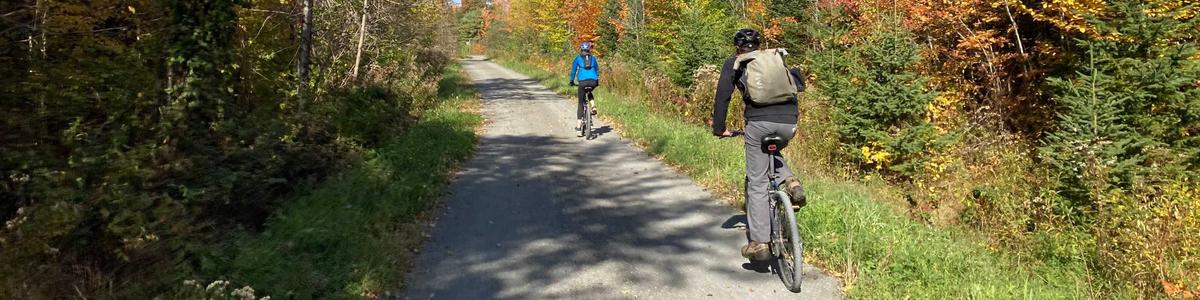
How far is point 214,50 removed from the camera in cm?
691

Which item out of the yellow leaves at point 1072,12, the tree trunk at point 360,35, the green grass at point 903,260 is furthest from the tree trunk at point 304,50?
the yellow leaves at point 1072,12

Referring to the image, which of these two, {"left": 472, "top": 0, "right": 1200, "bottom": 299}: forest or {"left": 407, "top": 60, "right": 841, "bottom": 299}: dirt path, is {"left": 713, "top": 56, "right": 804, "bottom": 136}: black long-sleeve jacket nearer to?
{"left": 407, "top": 60, "right": 841, "bottom": 299}: dirt path

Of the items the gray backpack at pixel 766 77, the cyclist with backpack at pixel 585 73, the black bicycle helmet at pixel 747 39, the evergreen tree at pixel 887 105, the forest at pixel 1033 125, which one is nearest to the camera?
the gray backpack at pixel 766 77

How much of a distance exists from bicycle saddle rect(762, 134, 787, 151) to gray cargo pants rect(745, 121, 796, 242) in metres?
0.03

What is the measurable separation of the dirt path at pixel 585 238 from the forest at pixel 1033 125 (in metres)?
2.48

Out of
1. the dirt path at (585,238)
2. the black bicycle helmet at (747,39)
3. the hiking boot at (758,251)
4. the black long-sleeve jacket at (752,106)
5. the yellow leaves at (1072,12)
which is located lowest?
the dirt path at (585,238)

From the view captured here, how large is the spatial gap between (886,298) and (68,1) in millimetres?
9387

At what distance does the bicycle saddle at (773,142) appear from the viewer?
4.39 meters

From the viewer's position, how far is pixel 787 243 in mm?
4387

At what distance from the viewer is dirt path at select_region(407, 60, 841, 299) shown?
4488mm

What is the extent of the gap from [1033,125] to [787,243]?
11.1m

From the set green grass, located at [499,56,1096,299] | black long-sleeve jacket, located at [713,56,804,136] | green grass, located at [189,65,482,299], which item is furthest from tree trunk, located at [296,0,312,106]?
black long-sleeve jacket, located at [713,56,804,136]

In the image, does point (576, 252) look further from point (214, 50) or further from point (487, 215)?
point (214, 50)

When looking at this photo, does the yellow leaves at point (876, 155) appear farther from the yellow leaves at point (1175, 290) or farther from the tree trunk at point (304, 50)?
the tree trunk at point (304, 50)
